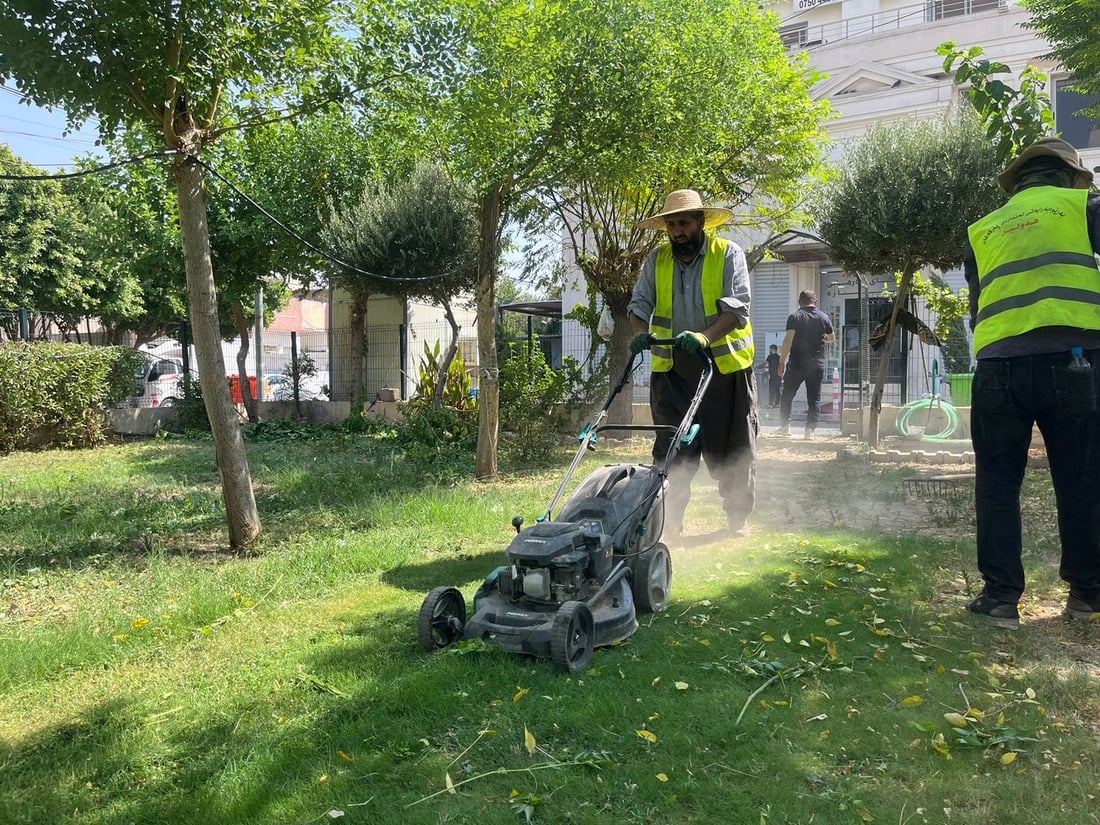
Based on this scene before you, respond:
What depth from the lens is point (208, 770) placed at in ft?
8.83

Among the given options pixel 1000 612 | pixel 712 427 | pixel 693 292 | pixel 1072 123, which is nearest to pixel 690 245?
pixel 693 292

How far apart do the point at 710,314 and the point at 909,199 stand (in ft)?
18.4

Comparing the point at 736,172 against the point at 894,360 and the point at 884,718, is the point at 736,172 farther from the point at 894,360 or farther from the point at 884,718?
the point at 884,718

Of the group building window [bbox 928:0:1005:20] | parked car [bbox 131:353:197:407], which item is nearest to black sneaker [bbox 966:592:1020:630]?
parked car [bbox 131:353:197:407]

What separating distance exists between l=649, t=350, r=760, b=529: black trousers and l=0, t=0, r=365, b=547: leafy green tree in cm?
297

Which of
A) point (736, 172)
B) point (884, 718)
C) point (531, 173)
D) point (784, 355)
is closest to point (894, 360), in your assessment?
point (784, 355)

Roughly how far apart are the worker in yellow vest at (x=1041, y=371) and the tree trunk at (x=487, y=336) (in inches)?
204

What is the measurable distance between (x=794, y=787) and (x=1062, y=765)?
2.81ft

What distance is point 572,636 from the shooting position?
128 inches

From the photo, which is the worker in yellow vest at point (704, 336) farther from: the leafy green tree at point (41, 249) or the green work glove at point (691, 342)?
the leafy green tree at point (41, 249)

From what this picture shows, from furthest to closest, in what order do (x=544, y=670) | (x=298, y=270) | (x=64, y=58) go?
1. (x=298, y=270)
2. (x=64, y=58)
3. (x=544, y=670)

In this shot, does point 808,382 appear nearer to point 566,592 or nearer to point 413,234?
point 413,234

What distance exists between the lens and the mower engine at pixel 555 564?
338 cm

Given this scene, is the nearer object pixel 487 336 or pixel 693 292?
pixel 693 292
